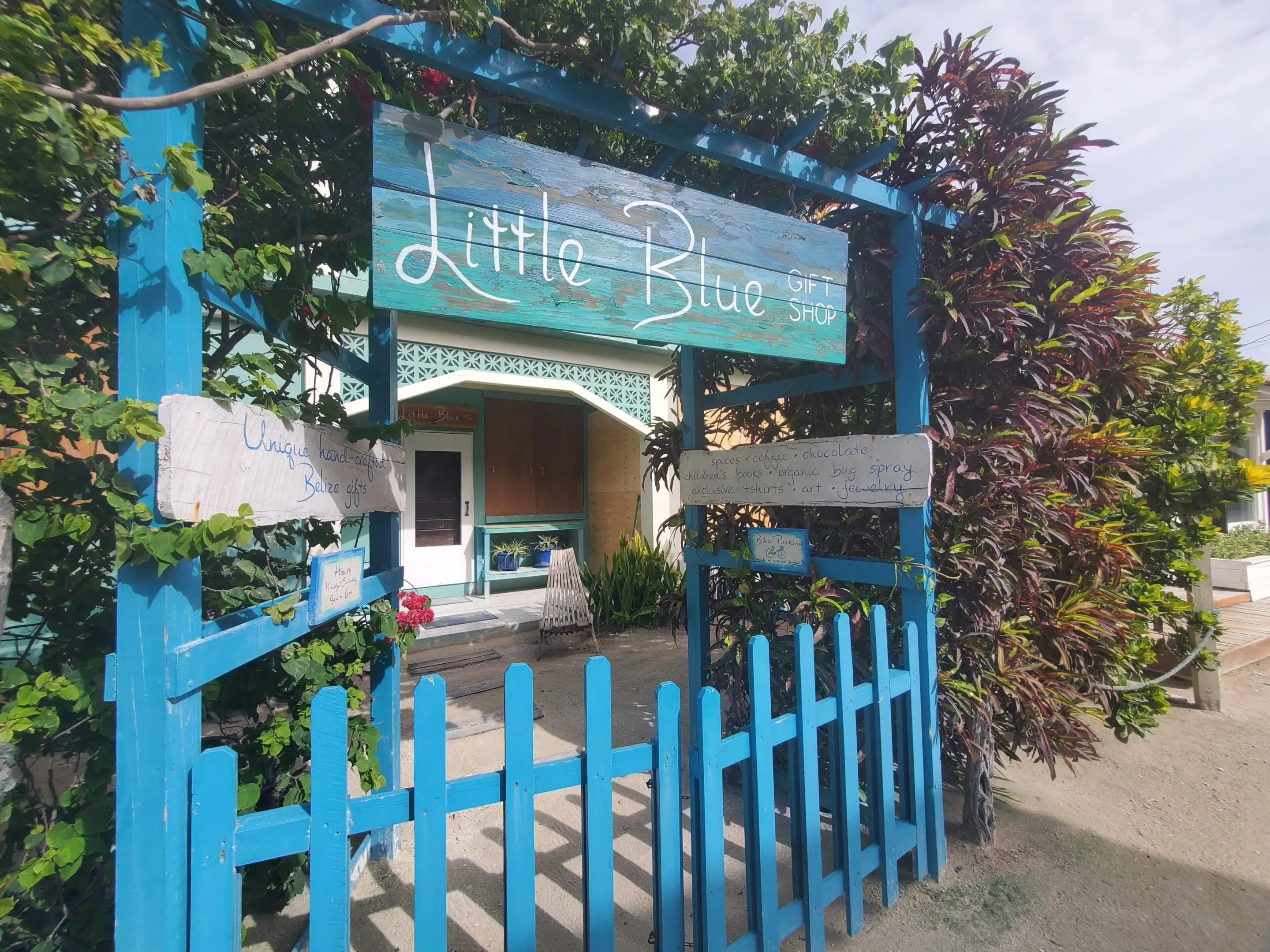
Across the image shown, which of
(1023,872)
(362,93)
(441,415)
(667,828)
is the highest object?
(362,93)

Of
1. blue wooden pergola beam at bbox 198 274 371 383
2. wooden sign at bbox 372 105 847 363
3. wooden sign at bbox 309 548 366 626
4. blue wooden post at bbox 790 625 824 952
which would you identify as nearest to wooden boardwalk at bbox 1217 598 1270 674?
blue wooden post at bbox 790 625 824 952

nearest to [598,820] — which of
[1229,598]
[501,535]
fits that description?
[501,535]

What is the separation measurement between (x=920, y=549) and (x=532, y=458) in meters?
6.38

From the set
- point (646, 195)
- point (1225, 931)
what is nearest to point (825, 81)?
point (646, 195)

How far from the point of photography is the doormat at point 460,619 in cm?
587

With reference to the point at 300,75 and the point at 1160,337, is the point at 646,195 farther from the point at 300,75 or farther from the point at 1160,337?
the point at 1160,337

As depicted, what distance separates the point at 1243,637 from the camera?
218 inches

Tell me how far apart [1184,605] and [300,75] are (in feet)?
17.1

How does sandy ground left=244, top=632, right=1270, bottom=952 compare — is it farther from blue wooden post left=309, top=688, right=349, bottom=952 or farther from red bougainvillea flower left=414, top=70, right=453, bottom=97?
red bougainvillea flower left=414, top=70, right=453, bottom=97

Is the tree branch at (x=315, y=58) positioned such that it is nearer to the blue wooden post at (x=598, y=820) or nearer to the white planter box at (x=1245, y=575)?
the blue wooden post at (x=598, y=820)

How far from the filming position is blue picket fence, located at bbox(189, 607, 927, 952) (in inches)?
47.7

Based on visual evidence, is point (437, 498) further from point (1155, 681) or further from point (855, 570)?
point (1155, 681)

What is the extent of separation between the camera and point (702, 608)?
3092mm

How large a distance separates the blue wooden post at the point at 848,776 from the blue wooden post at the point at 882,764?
156 mm
